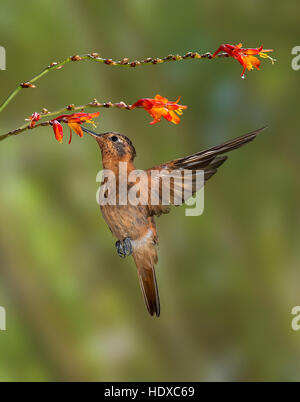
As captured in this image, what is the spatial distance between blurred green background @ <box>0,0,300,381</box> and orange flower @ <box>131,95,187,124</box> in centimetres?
99

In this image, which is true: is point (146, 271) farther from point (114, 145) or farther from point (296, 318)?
point (296, 318)

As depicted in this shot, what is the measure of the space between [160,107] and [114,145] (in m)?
0.17

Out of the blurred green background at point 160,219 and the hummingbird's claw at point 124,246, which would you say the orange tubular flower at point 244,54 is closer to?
the hummingbird's claw at point 124,246

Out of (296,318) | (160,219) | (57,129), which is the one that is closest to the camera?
(57,129)

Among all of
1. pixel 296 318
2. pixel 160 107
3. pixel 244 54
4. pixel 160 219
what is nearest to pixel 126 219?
pixel 160 107

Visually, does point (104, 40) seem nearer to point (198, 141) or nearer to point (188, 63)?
point (188, 63)

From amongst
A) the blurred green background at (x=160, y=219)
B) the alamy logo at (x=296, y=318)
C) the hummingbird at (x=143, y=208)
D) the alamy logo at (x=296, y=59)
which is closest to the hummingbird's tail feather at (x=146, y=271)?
the hummingbird at (x=143, y=208)

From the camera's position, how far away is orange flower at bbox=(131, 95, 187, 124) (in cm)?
91

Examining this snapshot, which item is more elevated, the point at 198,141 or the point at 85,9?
the point at 85,9

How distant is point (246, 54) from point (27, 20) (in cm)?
133

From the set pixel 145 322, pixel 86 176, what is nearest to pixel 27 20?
pixel 86 176

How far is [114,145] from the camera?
3.44 feet

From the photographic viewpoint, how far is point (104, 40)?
211 cm

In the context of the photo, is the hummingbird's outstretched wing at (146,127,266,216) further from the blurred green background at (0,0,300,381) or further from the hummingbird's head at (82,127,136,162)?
the blurred green background at (0,0,300,381)
